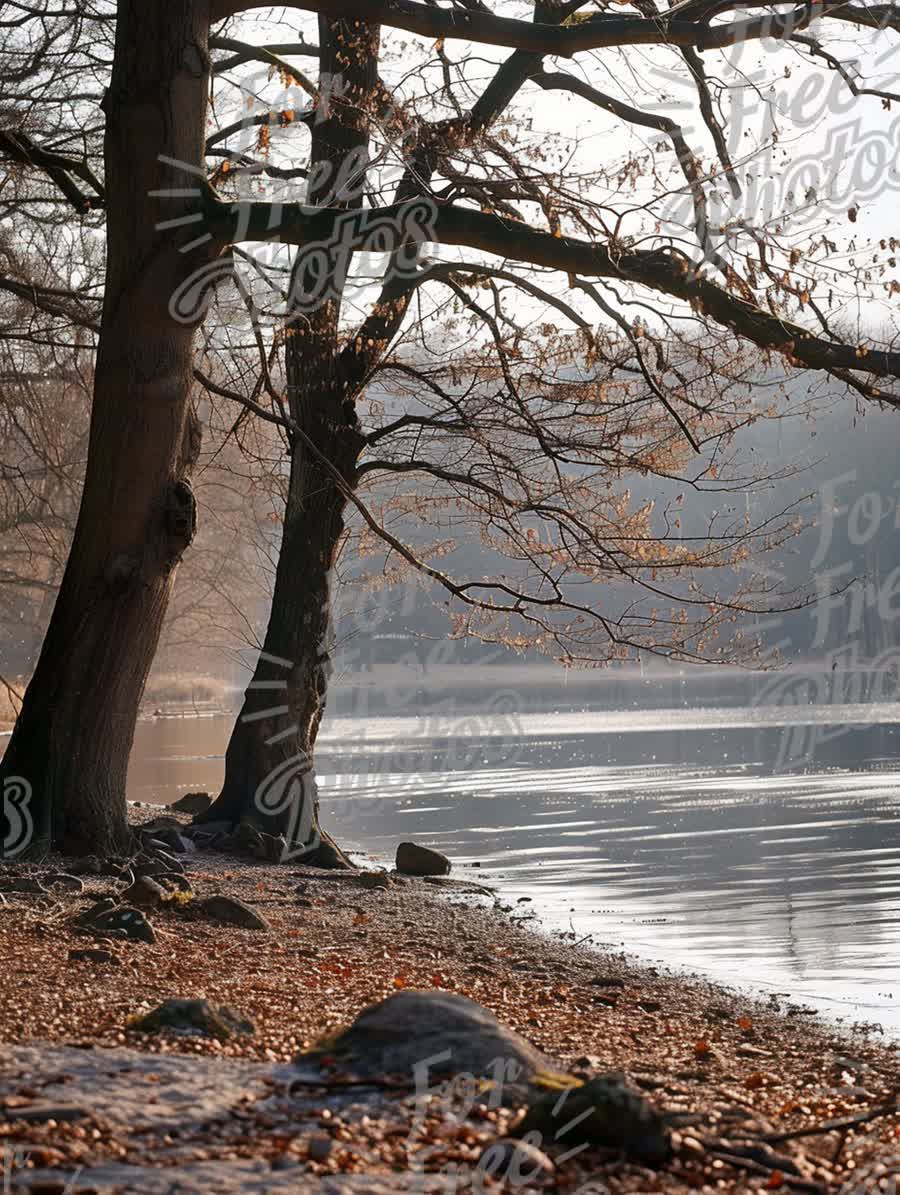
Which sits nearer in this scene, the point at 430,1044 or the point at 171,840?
the point at 430,1044

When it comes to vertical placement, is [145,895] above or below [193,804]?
above

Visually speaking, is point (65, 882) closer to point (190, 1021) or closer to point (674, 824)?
point (190, 1021)

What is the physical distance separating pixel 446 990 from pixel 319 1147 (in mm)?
3123

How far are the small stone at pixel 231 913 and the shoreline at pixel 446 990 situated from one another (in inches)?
4.3

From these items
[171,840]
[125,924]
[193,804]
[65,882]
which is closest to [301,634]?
[171,840]

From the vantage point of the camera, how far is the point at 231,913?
326 inches

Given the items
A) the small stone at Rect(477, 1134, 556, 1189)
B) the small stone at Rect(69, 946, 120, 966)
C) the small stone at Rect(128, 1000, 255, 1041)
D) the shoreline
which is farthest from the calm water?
the small stone at Rect(477, 1134, 556, 1189)

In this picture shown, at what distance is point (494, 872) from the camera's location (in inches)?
579

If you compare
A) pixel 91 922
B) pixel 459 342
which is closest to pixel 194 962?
pixel 91 922

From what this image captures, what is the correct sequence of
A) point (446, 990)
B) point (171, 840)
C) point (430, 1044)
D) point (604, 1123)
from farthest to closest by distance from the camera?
point (171, 840), point (446, 990), point (430, 1044), point (604, 1123)

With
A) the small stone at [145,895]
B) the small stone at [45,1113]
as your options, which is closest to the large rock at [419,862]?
Answer: the small stone at [145,895]

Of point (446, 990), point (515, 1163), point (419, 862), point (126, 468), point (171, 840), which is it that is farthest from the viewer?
point (419, 862)

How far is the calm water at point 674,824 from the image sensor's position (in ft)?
34.6

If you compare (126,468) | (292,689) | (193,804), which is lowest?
(193,804)
